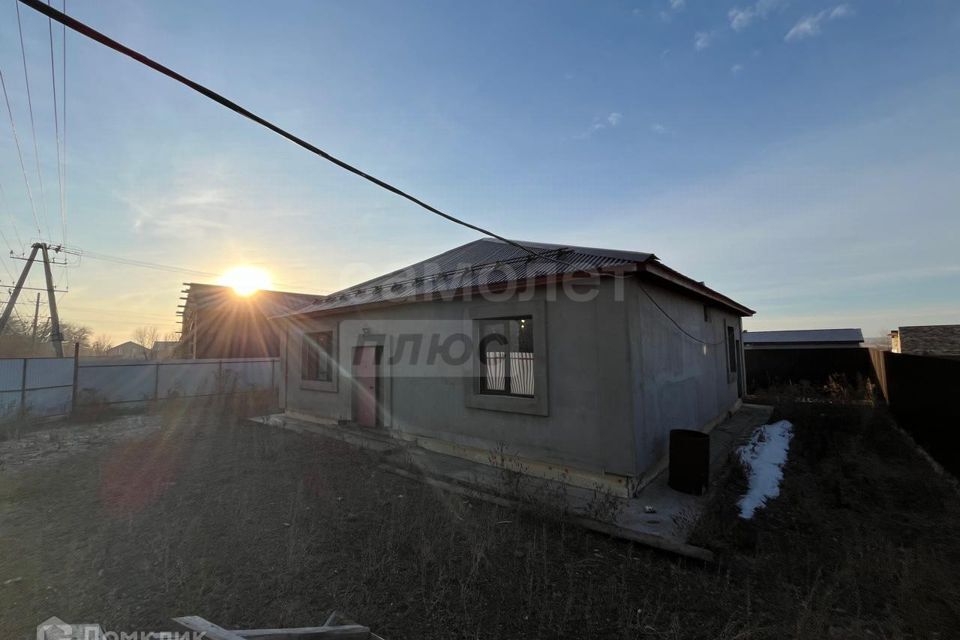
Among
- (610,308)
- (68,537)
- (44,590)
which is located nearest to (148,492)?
(68,537)

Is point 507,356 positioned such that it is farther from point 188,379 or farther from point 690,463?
point 188,379

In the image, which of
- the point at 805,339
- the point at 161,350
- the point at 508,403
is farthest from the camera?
the point at 161,350

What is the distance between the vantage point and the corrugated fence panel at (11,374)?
11.3m

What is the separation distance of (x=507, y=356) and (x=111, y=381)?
16797mm

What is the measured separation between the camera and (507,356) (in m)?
6.73

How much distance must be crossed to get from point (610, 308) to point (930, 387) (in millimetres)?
6847

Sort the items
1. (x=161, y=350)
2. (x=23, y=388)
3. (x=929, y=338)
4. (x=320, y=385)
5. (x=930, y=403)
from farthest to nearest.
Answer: (x=161, y=350)
(x=929, y=338)
(x=23, y=388)
(x=320, y=385)
(x=930, y=403)

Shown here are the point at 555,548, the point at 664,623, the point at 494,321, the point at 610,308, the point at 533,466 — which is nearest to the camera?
the point at 664,623

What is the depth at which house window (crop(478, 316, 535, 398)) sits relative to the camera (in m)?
6.47

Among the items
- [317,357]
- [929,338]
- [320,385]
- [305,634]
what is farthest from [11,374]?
[929,338]

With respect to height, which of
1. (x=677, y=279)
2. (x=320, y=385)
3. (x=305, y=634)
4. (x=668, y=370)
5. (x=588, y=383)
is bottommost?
(x=305, y=634)

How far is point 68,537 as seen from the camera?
4.43 meters

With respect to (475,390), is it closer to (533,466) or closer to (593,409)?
(533,466)

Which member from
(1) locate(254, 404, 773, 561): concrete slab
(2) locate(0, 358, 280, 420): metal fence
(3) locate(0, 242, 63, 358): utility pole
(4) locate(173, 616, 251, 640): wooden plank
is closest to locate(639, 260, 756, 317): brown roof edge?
(1) locate(254, 404, 773, 561): concrete slab
